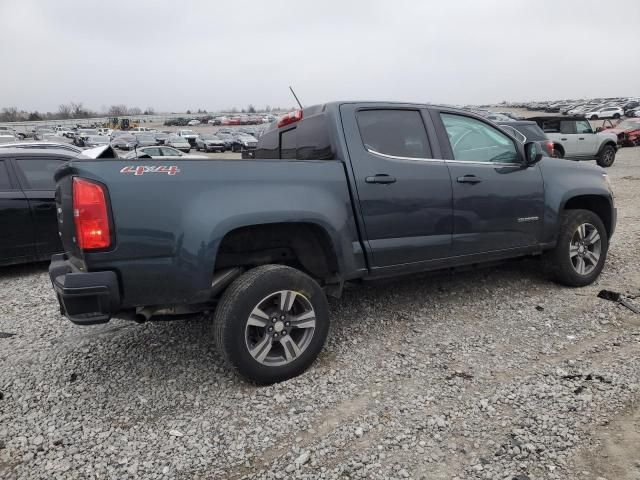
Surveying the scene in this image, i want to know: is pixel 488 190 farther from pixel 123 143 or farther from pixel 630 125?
pixel 123 143

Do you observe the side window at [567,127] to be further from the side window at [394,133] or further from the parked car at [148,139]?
the parked car at [148,139]

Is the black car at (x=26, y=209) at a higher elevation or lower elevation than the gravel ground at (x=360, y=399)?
higher

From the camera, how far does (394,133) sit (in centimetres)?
375

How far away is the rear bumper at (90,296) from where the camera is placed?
2604 millimetres

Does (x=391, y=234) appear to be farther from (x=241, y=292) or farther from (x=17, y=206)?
(x=17, y=206)

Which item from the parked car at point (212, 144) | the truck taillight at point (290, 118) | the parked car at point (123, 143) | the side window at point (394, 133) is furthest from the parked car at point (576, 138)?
the parked car at point (123, 143)

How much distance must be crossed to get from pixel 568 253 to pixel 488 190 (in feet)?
4.22

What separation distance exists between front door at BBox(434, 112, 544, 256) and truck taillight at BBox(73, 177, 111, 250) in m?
2.61

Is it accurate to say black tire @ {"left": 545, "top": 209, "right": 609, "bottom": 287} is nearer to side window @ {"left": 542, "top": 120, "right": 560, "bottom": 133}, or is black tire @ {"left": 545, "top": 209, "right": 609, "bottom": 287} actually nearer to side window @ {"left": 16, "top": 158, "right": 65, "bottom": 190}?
side window @ {"left": 16, "top": 158, "right": 65, "bottom": 190}

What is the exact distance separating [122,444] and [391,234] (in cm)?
222

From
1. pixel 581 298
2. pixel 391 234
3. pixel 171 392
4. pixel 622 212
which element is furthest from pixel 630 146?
pixel 171 392

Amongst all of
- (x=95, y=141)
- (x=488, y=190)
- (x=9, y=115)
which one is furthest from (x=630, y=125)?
(x=9, y=115)

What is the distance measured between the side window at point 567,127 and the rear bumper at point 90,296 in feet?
56.0

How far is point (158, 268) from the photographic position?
277 cm
